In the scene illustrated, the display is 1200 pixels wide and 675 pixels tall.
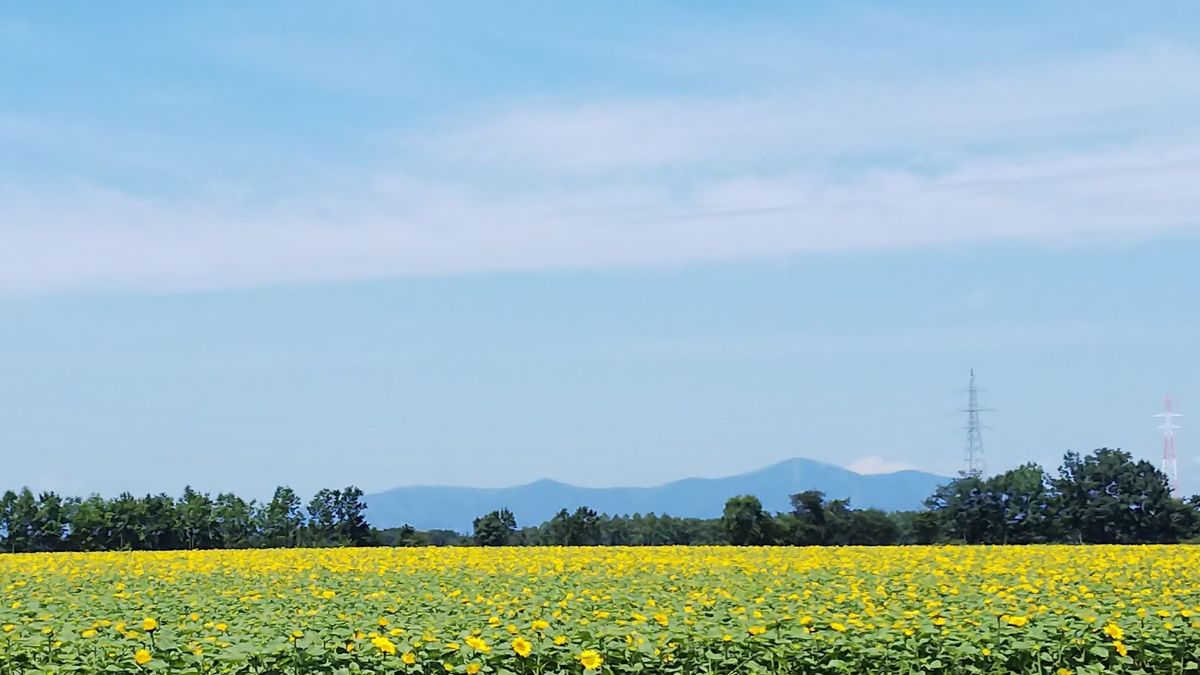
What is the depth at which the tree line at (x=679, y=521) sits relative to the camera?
80.8 ft

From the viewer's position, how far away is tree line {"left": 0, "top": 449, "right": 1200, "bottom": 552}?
2464 centimetres

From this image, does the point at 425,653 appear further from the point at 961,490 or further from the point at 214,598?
the point at 961,490

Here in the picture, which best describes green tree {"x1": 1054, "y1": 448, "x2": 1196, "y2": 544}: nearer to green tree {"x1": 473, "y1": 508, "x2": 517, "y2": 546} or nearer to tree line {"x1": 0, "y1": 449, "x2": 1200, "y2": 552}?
tree line {"x1": 0, "y1": 449, "x2": 1200, "y2": 552}

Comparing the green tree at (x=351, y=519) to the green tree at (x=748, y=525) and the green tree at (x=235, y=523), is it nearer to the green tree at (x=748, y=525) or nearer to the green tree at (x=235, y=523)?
the green tree at (x=235, y=523)

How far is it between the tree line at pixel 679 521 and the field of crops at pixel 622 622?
36.7 feet

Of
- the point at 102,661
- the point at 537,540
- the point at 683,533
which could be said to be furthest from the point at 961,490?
the point at 102,661

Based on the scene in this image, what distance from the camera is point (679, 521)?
2545cm

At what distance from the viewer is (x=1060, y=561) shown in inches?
606

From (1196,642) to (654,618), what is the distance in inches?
126

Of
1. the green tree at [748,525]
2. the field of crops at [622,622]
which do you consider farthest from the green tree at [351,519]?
the field of crops at [622,622]

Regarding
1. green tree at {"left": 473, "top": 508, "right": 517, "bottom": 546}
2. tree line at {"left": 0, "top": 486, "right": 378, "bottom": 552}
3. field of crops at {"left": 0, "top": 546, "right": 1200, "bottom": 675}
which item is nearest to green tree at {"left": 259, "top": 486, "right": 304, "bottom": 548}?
tree line at {"left": 0, "top": 486, "right": 378, "bottom": 552}

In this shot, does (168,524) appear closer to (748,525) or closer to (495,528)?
(495,528)

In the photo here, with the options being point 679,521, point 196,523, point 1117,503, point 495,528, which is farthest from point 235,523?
point 1117,503

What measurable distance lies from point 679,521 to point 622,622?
58.7 feet
